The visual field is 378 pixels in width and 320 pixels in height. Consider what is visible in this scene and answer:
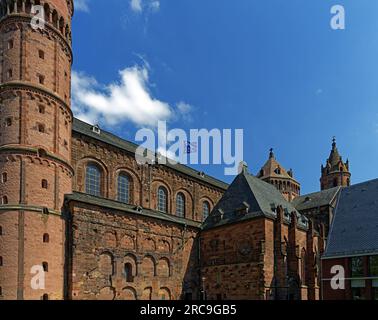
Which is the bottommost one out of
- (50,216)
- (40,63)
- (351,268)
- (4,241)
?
(351,268)

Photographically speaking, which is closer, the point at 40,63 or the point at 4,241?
the point at 4,241

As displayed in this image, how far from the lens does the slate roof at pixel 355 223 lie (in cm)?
3036

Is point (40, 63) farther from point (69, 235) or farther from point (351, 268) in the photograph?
point (351, 268)

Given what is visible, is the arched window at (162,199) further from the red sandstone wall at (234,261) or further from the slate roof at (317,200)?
the slate roof at (317,200)

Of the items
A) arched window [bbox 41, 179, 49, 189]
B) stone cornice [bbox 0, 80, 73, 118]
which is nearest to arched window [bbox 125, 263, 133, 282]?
arched window [bbox 41, 179, 49, 189]

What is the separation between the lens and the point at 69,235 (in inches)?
1118

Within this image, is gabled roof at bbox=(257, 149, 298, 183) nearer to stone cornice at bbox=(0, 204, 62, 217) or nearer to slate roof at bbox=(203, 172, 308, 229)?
slate roof at bbox=(203, 172, 308, 229)

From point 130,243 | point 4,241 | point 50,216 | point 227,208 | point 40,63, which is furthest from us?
point 227,208

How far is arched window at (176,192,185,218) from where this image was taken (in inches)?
1750

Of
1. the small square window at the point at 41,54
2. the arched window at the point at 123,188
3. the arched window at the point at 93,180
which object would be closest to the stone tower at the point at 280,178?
the arched window at the point at 123,188

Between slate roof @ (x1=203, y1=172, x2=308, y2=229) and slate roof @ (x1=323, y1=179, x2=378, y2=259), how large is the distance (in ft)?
17.6

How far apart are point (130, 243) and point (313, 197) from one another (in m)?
33.7

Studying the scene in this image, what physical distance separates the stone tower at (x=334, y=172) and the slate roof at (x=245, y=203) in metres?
36.7
